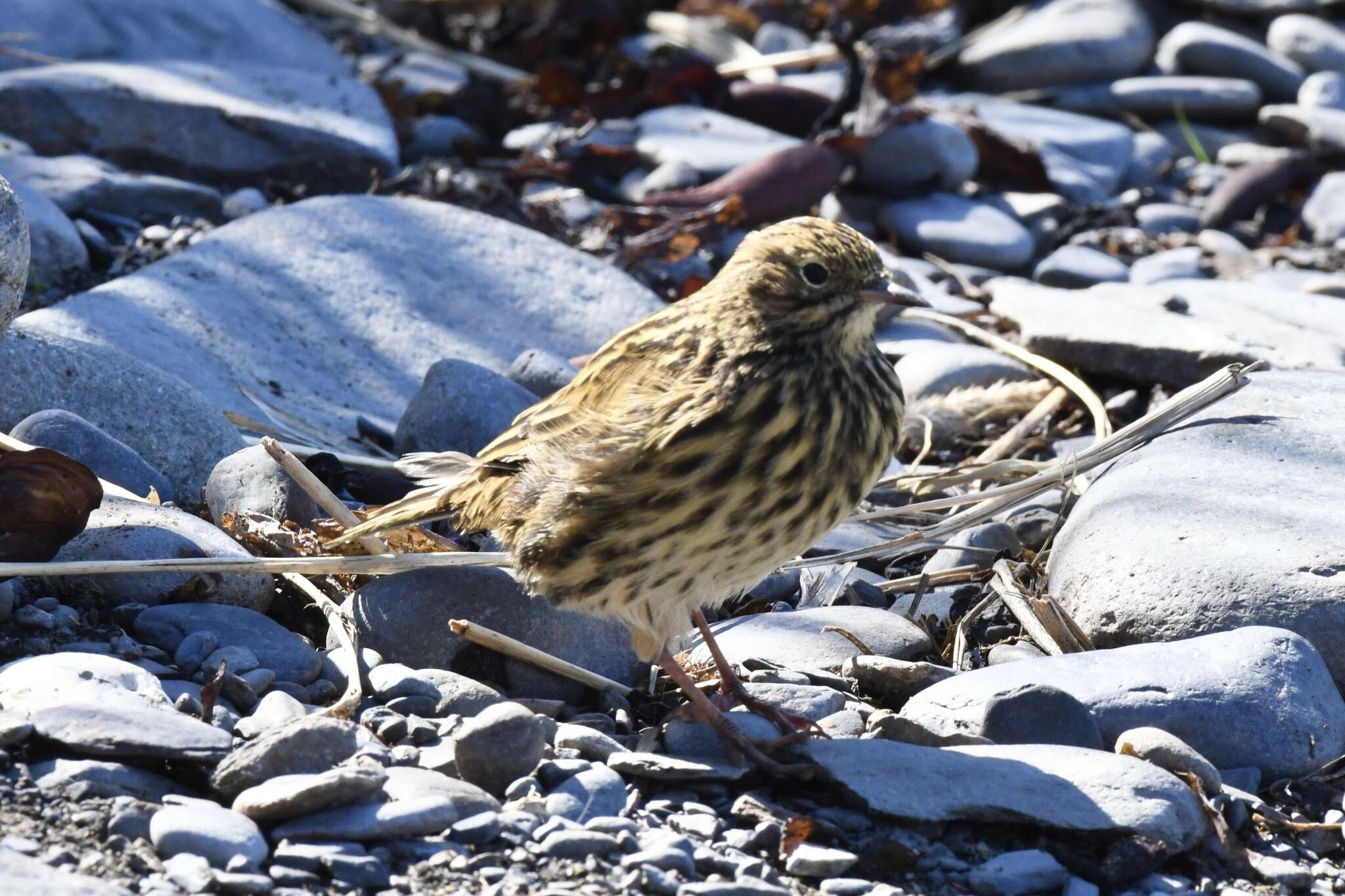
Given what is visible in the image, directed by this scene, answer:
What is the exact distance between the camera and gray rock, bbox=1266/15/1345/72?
11359 mm

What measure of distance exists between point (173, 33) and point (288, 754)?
25.6 feet

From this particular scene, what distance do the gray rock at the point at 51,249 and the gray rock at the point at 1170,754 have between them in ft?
16.4

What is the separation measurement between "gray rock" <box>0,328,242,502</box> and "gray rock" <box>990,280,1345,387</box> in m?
3.69

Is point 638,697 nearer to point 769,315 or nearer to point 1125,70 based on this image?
point 769,315

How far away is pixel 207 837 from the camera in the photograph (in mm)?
3250

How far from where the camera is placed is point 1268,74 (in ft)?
36.4

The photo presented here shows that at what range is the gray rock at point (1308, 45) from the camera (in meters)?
11.4

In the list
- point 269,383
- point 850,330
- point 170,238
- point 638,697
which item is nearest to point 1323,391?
point 850,330

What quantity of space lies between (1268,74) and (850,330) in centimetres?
791

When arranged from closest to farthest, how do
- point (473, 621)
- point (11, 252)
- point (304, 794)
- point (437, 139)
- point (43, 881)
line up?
point (43, 881), point (304, 794), point (11, 252), point (473, 621), point (437, 139)

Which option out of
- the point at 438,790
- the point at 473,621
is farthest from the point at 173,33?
the point at 438,790

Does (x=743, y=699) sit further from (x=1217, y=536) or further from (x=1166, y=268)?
(x=1166, y=268)

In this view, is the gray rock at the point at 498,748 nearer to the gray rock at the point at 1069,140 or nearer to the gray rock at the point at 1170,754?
the gray rock at the point at 1170,754

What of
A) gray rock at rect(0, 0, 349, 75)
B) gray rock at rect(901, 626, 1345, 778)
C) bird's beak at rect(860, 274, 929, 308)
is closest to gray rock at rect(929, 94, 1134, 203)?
gray rock at rect(0, 0, 349, 75)
